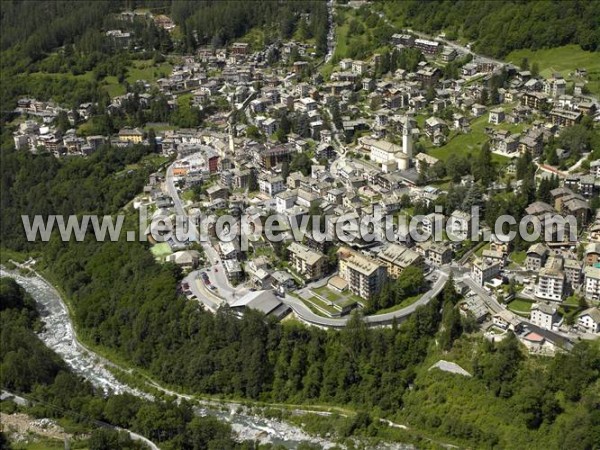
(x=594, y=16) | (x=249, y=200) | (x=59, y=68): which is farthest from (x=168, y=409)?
(x=59, y=68)

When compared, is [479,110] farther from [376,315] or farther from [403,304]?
[376,315]

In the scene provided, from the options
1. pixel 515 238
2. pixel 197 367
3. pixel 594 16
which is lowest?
pixel 197 367

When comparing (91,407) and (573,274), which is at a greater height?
(573,274)

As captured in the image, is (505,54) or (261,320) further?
(505,54)

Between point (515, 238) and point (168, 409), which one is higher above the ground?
point (515, 238)

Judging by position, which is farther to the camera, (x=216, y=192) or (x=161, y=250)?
(x=216, y=192)

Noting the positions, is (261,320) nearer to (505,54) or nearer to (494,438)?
(494,438)

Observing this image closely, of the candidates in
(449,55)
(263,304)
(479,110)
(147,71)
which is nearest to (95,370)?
(263,304)

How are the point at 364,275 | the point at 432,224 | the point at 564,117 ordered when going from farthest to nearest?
the point at 564,117 < the point at 432,224 < the point at 364,275
